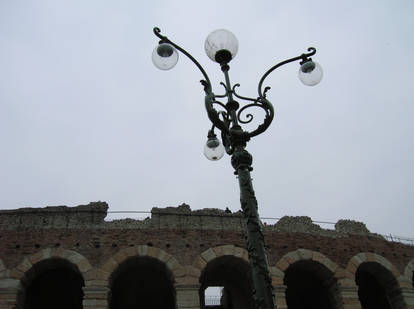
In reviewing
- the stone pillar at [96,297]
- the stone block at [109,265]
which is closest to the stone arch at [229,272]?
the stone block at [109,265]

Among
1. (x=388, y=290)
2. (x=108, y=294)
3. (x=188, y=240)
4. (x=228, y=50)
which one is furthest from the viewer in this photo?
(x=388, y=290)

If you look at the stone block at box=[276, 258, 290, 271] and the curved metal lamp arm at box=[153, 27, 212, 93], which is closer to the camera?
the curved metal lamp arm at box=[153, 27, 212, 93]

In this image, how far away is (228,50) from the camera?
22.0ft

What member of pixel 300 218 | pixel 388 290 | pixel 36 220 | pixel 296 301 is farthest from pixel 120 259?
pixel 388 290

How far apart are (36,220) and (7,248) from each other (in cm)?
120

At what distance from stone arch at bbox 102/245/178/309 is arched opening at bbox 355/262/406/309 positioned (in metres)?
6.95

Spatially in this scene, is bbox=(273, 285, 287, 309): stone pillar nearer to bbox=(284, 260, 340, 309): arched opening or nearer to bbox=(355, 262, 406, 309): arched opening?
bbox=(284, 260, 340, 309): arched opening

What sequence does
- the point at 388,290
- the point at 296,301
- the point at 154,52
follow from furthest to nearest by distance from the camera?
the point at 296,301, the point at 388,290, the point at 154,52

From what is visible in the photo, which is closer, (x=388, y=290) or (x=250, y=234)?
(x=250, y=234)

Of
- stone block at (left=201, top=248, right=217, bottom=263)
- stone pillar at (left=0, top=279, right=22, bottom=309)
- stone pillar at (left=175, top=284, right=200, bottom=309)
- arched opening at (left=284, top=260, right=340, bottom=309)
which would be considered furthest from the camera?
arched opening at (left=284, top=260, right=340, bottom=309)

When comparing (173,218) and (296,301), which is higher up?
(173,218)

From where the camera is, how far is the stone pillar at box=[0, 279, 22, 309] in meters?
12.0

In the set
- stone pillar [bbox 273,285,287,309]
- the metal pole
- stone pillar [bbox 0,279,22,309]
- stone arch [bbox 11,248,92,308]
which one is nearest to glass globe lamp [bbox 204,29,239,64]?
the metal pole

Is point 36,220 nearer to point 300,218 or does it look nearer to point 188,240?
point 188,240
